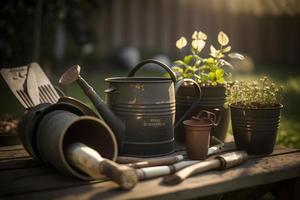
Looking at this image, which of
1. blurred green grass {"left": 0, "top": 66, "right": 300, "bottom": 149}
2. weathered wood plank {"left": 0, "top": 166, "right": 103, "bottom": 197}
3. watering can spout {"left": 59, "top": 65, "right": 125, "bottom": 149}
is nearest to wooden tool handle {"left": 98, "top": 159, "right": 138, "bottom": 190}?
weathered wood plank {"left": 0, "top": 166, "right": 103, "bottom": 197}

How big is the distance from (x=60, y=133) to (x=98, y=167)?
6.6 inches

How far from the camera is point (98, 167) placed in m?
1.28

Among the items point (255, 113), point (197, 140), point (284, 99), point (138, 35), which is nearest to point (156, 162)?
point (197, 140)

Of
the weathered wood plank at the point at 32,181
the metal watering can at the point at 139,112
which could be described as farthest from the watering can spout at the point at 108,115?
the weathered wood plank at the point at 32,181

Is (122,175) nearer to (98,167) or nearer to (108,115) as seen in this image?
(98,167)

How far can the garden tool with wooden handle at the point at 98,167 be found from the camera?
4.03 feet

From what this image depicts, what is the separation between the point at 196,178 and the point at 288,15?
945 centimetres

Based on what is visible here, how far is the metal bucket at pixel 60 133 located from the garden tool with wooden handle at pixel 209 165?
0.78ft

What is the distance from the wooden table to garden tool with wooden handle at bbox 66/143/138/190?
29 mm

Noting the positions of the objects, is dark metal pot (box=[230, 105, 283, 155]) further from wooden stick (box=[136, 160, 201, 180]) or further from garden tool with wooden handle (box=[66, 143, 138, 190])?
garden tool with wooden handle (box=[66, 143, 138, 190])

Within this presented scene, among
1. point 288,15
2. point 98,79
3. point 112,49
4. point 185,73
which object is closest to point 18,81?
point 185,73

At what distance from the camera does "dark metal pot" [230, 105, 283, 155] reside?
1.65m

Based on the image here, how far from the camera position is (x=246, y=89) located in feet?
5.68

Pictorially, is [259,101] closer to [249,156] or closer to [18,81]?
[249,156]
